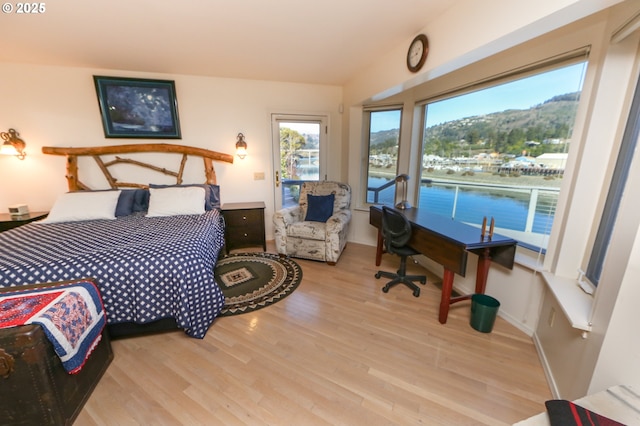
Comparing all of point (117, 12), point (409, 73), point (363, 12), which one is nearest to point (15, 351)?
point (117, 12)

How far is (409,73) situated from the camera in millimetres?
2223

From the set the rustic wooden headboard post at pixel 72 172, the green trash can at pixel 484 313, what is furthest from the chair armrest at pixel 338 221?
the rustic wooden headboard post at pixel 72 172

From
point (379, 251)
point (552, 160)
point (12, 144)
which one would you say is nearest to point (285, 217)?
point (379, 251)

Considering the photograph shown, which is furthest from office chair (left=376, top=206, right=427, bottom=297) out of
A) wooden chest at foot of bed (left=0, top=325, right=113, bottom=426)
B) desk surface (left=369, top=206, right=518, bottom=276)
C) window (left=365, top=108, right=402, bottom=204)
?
wooden chest at foot of bed (left=0, top=325, right=113, bottom=426)

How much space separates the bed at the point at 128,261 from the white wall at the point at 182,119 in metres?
0.86

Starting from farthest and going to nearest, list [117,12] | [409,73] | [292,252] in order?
[292,252] → [409,73] → [117,12]

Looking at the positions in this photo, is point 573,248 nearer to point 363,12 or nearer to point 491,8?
point 491,8

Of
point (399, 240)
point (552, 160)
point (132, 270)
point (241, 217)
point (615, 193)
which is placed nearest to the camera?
point (615, 193)

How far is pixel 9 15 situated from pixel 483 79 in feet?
12.8

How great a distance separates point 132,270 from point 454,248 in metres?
2.38

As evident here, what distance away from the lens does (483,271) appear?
2.10m

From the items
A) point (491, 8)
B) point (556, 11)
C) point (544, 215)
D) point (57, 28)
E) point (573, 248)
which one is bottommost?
point (573, 248)

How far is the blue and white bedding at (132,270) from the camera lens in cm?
166

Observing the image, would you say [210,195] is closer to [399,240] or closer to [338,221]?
[338,221]
